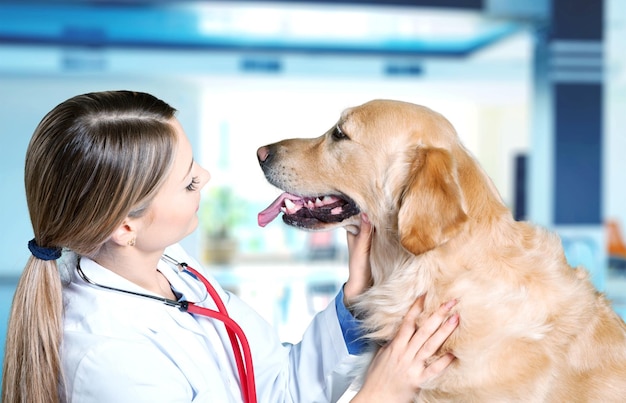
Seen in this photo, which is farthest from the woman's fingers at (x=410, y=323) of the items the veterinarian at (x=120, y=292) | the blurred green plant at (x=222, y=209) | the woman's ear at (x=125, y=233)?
the blurred green plant at (x=222, y=209)

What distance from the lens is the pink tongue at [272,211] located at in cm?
156

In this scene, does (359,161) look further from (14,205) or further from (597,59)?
(14,205)

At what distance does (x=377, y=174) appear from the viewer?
1.57 meters

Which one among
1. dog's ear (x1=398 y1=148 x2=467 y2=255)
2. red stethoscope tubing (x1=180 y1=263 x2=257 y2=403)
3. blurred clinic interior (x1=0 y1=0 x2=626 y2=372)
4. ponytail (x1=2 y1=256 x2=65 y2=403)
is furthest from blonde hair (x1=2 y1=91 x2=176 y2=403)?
blurred clinic interior (x1=0 y1=0 x2=626 y2=372)

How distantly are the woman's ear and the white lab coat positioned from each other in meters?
0.07

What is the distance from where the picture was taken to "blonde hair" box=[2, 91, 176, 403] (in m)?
1.21

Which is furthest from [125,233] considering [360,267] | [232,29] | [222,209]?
[222,209]

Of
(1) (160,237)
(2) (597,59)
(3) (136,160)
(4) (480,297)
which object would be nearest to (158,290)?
(1) (160,237)

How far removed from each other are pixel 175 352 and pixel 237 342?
6.4 inches

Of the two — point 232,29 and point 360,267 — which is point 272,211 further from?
point 232,29

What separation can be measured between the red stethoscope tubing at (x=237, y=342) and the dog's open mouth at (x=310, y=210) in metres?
0.23

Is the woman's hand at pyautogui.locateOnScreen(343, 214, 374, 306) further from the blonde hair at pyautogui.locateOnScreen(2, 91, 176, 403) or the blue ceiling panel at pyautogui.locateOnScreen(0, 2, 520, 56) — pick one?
the blue ceiling panel at pyautogui.locateOnScreen(0, 2, 520, 56)

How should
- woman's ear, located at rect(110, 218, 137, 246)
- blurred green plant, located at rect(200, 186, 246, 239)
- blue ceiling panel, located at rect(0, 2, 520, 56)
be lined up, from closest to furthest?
woman's ear, located at rect(110, 218, 137, 246) → blue ceiling panel, located at rect(0, 2, 520, 56) → blurred green plant, located at rect(200, 186, 246, 239)

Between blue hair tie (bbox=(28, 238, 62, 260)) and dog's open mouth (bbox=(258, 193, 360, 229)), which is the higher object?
dog's open mouth (bbox=(258, 193, 360, 229))
